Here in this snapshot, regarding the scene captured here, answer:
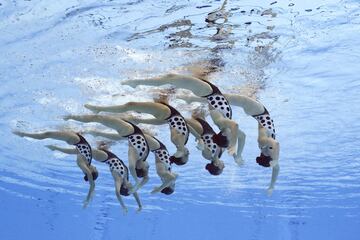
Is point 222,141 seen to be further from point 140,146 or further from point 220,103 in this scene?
point 140,146

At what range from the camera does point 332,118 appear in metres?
18.7

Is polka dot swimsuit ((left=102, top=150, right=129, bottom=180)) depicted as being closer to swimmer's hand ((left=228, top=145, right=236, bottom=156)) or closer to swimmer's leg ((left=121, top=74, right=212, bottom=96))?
swimmer's leg ((left=121, top=74, right=212, bottom=96))

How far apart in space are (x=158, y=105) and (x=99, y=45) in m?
3.12

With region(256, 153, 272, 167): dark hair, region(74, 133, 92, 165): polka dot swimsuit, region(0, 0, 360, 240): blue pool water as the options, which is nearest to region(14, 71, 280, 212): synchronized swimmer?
region(256, 153, 272, 167): dark hair

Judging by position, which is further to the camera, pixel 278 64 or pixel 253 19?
pixel 278 64

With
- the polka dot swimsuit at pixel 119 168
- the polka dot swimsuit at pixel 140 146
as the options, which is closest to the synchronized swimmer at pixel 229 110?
the polka dot swimsuit at pixel 140 146

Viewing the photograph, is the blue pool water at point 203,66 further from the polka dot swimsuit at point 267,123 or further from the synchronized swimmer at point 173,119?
the polka dot swimsuit at point 267,123

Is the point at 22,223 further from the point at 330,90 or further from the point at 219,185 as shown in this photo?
the point at 330,90

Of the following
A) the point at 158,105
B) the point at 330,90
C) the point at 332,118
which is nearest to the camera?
the point at 158,105

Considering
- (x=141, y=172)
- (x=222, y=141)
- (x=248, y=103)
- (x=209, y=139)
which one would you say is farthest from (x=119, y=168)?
(x=222, y=141)

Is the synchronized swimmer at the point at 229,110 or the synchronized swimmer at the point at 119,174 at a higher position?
the synchronized swimmer at the point at 229,110

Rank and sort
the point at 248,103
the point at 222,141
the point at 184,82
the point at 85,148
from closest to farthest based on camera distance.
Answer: the point at 222,141
the point at 184,82
the point at 248,103
the point at 85,148

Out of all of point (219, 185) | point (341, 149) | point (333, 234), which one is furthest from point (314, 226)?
point (341, 149)

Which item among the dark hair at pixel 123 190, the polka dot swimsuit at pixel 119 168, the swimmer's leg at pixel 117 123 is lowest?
the dark hair at pixel 123 190
